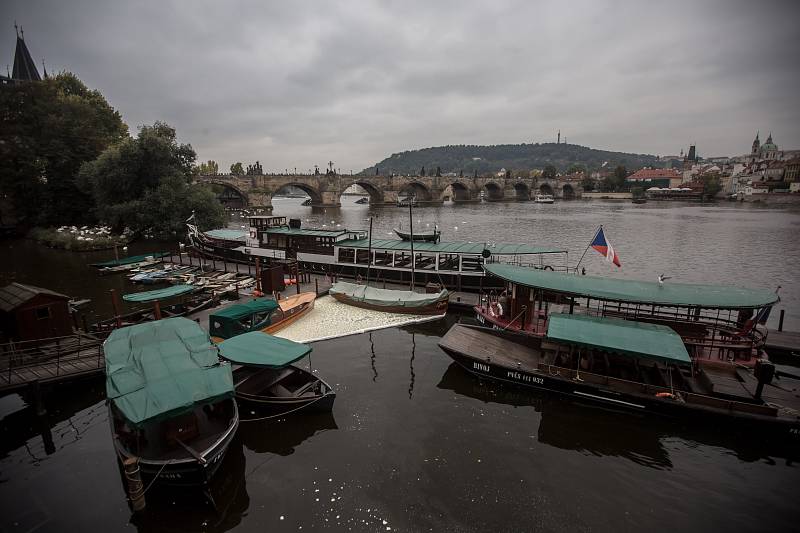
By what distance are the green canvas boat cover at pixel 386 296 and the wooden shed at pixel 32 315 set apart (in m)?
15.1

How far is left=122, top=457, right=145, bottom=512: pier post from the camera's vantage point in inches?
431

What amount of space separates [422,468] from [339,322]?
13.4m

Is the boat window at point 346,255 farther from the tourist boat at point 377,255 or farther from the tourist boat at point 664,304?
the tourist boat at point 664,304

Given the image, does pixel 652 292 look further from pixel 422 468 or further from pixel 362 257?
pixel 362 257

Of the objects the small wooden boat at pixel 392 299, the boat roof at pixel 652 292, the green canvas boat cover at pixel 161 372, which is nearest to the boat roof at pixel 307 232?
the small wooden boat at pixel 392 299

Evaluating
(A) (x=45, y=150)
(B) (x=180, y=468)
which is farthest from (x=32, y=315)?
(A) (x=45, y=150)

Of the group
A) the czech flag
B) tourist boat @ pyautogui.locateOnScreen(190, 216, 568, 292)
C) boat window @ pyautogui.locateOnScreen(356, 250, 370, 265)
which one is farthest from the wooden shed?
the czech flag

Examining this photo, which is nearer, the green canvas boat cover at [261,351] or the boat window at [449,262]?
the green canvas boat cover at [261,351]

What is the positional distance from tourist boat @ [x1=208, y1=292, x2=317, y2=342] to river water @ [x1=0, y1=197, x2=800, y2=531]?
434cm

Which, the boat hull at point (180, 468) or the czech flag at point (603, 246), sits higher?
the czech flag at point (603, 246)

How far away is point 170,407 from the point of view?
37.4ft

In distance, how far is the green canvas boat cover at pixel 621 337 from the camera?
1491cm

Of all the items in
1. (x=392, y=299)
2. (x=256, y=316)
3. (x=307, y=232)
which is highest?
(x=307, y=232)

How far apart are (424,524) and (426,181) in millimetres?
132228
